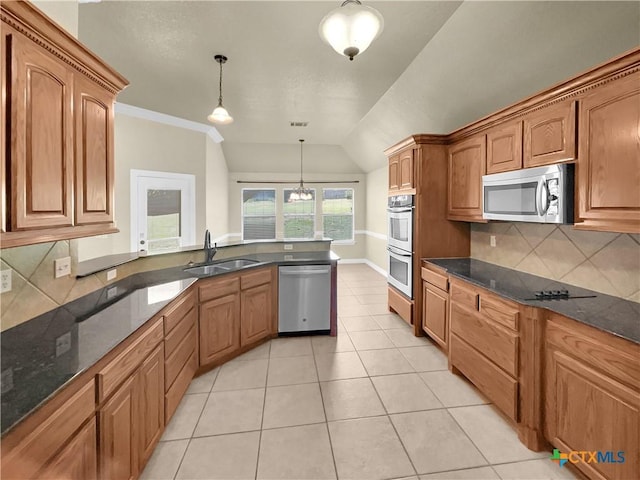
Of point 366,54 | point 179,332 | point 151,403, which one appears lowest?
point 151,403

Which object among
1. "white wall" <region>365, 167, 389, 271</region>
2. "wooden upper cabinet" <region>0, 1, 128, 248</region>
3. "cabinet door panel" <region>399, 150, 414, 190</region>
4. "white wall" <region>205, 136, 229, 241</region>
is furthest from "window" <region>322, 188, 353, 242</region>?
"wooden upper cabinet" <region>0, 1, 128, 248</region>

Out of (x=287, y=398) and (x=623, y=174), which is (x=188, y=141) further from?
(x=623, y=174)

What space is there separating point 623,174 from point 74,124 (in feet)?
9.32

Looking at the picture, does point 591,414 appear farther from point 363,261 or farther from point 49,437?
point 363,261

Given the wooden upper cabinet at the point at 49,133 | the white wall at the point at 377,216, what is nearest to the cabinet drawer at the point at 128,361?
the wooden upper cabinet at the point at 49,133

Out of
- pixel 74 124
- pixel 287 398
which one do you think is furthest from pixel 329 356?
pixel 74 124

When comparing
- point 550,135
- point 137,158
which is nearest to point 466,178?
point 550,135

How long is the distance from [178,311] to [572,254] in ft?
9.83

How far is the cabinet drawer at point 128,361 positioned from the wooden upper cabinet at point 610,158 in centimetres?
258

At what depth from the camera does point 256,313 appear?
330 cm

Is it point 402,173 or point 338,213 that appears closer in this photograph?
point 402,173

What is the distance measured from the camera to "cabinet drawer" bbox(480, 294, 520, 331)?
1995 millimetres

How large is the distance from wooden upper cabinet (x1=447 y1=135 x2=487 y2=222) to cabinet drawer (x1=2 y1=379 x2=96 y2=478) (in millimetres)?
3108

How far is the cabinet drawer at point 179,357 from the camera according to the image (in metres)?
2.00
